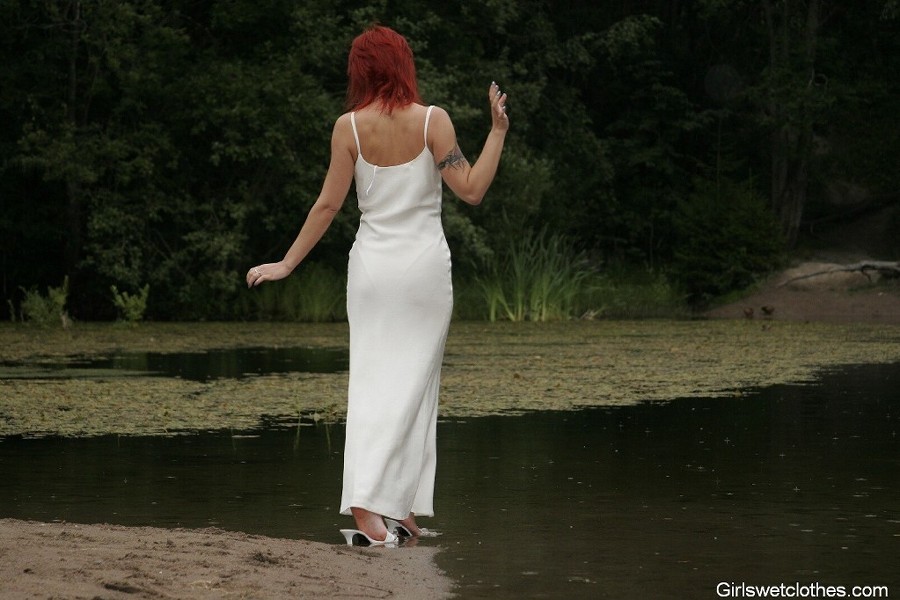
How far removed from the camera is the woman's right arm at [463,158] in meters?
6.60

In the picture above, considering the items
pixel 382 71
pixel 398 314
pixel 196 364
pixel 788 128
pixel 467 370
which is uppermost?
pixel 788 128

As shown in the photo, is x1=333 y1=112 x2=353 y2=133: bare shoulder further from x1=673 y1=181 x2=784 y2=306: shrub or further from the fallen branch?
x1=673 y1=181 x2=784 y2=306: shrub

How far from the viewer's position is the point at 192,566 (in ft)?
17.8

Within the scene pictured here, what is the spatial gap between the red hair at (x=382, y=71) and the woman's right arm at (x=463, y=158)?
16 cm

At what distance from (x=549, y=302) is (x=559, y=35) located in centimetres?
1139

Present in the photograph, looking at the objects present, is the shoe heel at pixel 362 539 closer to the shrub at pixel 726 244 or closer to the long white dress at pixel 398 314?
the long white dress at pixel 398 314

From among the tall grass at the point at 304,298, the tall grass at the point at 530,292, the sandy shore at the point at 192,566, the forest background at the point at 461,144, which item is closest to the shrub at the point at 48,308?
the forest background at the point at 461,144

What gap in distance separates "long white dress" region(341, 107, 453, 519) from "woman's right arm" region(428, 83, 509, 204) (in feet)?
0.21

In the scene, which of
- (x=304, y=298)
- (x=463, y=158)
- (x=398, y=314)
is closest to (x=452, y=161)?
(x=463, y=158)

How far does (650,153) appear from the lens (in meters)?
35.5

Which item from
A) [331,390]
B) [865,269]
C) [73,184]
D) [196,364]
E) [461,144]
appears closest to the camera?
[331,390]

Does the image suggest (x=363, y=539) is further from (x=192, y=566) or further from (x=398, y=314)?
(x=192, y=566)

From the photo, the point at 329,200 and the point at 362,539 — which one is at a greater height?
the point at 329,200

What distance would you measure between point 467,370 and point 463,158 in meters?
9.04
